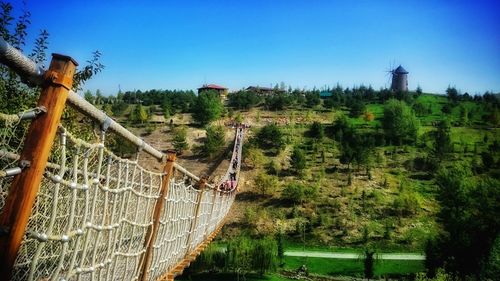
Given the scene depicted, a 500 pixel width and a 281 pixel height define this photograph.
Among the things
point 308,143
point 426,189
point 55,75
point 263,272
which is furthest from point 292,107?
point 55,75

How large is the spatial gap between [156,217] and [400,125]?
43.9m

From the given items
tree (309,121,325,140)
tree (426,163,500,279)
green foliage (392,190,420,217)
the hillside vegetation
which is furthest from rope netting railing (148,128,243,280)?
tree (309,121,325,140)

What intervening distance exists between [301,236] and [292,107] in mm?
31523

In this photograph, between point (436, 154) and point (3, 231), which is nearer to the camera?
point (3, 231)

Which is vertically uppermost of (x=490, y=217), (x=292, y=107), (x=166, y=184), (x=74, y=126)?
(x=292, y=107)

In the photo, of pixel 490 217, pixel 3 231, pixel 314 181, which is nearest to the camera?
pixel 3 231

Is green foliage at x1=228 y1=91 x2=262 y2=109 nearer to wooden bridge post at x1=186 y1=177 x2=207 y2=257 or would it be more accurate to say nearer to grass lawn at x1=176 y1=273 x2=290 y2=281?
grass lawn at x1=176 y1=273 x2=290 y2=281

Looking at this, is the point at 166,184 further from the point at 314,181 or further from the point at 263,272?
the point at 314,181

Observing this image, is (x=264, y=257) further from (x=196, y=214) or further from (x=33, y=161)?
(x=33, y=161)

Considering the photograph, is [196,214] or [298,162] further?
[298,162]

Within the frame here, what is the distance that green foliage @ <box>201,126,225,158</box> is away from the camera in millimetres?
35219

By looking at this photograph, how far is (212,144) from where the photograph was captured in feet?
115

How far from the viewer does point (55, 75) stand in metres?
1.21

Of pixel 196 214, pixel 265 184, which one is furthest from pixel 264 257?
pixel 196 214
